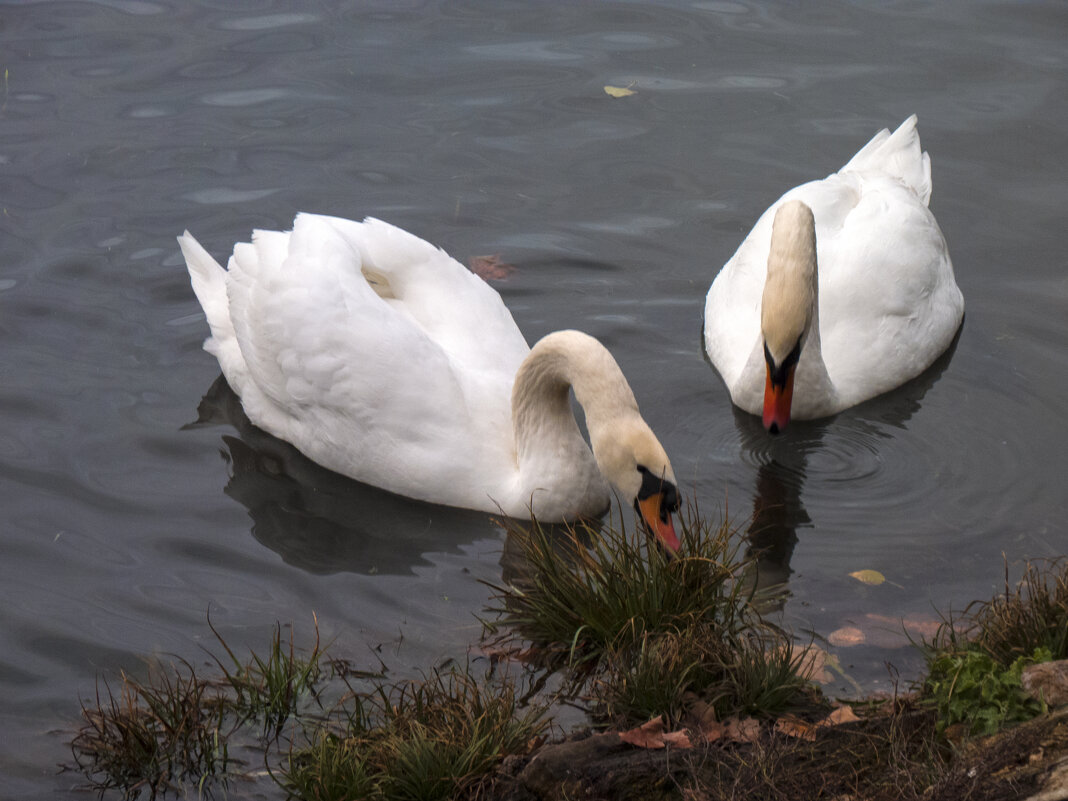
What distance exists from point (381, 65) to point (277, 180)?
6.21 ft

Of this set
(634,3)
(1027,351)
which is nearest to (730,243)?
(1027,351)

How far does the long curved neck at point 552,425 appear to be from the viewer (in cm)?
548

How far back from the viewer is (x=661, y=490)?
5.05 meters

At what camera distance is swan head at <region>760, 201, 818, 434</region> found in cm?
600

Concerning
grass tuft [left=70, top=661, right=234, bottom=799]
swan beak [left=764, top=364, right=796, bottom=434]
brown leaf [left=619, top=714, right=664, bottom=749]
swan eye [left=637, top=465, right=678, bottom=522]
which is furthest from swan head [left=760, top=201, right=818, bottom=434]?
grass tuft [left=70, top=661, right=234, bottom=799]

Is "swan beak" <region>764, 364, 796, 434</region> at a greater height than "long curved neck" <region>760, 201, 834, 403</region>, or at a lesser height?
lesser

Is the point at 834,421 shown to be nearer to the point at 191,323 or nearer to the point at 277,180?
the point at 191,323

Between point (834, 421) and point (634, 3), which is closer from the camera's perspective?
point (834, 421)

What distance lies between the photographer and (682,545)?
474 cm

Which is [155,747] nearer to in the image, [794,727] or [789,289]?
[794,727]

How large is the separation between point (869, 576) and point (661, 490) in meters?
1.04

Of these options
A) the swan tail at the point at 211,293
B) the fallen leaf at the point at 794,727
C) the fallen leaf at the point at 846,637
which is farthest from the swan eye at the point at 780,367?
the swan tail at the point at 211,293

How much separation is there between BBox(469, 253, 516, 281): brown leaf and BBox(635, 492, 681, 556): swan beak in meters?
3.04

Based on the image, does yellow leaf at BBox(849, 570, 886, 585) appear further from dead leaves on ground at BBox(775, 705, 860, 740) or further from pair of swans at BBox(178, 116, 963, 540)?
dead leaves on ground at BBox(775, 705, 860, 740)
